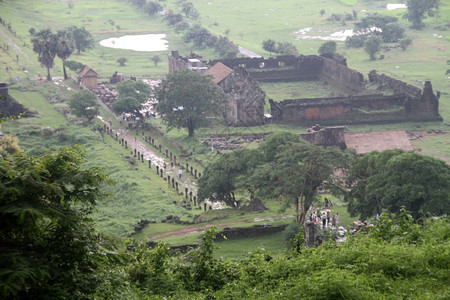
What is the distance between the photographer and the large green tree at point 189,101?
5731 cm

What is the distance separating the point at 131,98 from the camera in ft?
202

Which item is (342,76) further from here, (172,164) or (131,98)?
(172,164)

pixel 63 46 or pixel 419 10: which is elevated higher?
pixel 419 10

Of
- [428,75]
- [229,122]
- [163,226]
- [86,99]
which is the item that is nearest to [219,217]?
[163,226]

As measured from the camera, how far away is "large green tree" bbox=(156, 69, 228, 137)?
188 ft

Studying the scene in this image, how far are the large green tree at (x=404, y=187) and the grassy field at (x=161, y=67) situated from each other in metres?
3.34

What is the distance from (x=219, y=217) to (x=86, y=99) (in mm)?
29414

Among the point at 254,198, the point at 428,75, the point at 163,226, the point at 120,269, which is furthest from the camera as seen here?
the point at 428,75

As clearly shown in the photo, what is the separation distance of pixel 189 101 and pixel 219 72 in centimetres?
1072

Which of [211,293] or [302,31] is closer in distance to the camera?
[211,293]

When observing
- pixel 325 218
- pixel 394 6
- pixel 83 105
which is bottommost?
pixel 325 218

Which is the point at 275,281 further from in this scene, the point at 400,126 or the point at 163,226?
the point at 400,126

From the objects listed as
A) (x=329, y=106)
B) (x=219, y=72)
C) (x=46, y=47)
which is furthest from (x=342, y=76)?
(x=46, y=47)

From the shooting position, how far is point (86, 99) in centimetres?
6162
